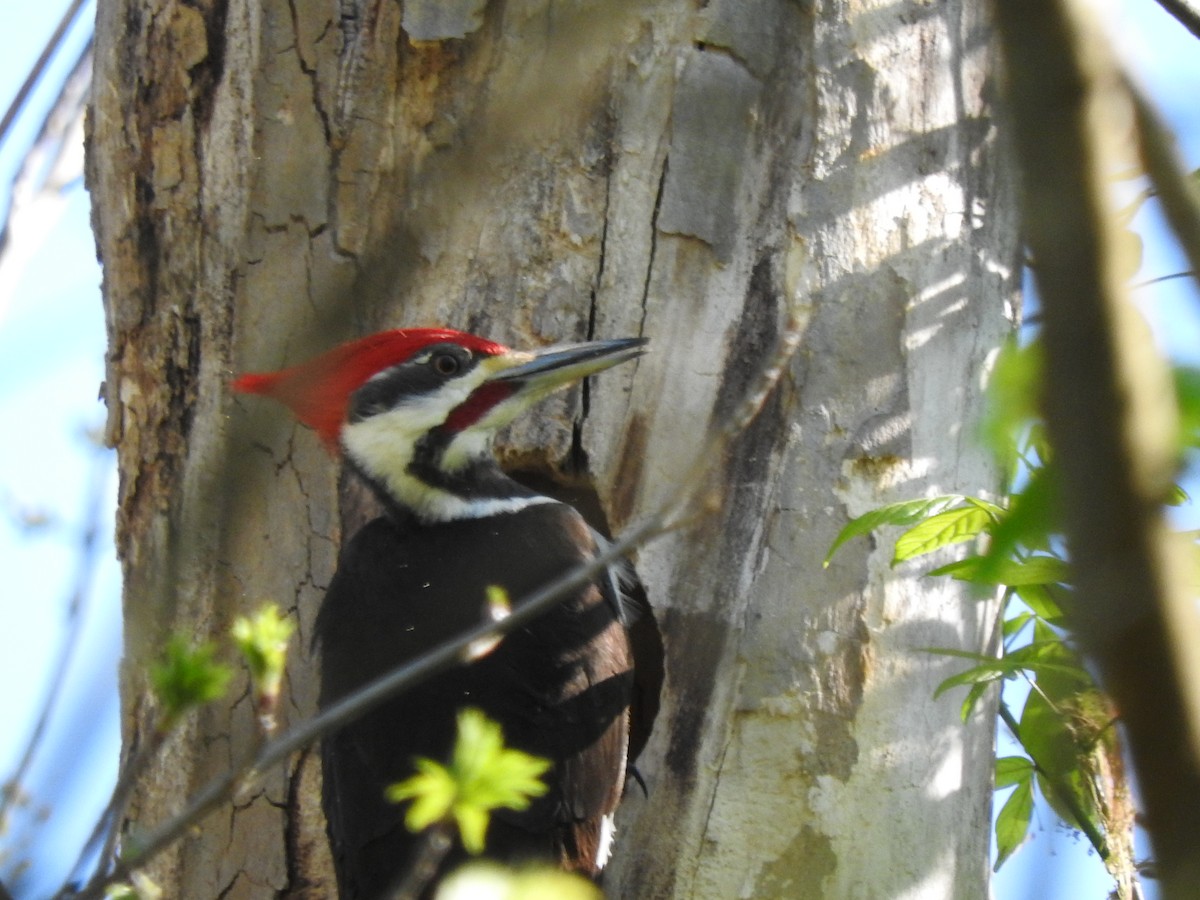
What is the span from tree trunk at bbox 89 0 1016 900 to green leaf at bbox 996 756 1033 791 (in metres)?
0.16

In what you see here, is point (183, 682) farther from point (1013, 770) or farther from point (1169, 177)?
point (1013, 770)

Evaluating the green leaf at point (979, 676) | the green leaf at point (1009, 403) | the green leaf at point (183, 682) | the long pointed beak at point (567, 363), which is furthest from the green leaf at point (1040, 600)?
the green leaf at point (183, 682)

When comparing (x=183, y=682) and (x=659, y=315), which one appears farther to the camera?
(x=659, y=315)

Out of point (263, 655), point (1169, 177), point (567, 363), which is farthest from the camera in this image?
point (567, 363)

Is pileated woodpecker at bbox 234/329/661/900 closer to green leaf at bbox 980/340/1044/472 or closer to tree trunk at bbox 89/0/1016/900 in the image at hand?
tree trunk at bbox 89/0/1016/900

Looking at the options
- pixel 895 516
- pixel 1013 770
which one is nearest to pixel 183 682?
pixel 895 516

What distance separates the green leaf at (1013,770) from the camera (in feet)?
9.45

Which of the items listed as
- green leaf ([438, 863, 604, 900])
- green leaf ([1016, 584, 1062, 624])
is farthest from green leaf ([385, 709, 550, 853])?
green leaf ([1016, 584, 1062, 624])

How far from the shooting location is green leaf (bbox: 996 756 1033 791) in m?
2.88

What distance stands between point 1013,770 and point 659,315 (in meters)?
1.20

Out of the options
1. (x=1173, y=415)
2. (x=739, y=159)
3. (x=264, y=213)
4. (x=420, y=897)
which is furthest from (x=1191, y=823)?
(x=264, y=213)

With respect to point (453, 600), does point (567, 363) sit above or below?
above

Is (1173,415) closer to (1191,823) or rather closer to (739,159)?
(1191,823)

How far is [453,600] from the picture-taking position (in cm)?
290
